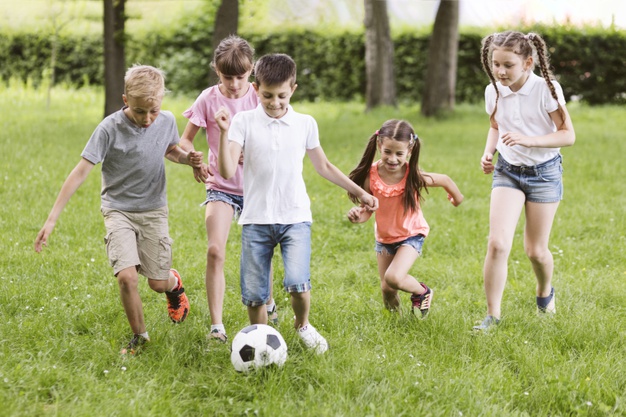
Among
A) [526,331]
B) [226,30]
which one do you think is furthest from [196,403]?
[226,30]

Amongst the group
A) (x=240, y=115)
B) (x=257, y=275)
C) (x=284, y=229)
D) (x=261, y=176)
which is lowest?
(x=257, y=275)

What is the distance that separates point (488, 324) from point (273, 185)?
1882 mm

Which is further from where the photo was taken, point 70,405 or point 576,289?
point 576,289

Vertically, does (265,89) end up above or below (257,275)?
above

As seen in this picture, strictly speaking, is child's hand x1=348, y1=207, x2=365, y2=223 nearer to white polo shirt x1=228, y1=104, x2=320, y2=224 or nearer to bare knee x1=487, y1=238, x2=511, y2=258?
white polo shirt x1=228, y1=104, x2=320, y2=224

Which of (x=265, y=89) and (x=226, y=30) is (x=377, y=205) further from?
(x=226, y=30)

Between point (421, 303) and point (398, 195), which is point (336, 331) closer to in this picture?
point (421, 303)

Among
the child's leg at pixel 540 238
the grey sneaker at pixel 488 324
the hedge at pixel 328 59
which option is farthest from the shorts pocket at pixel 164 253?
the hedge at pixel 328 59

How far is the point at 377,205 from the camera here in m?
4.78

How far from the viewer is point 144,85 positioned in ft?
14.6

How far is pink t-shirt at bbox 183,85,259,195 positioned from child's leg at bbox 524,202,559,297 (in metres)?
2.06

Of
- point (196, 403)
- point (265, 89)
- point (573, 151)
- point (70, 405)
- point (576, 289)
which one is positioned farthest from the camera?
point (573, 151)

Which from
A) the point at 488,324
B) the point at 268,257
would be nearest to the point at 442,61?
the point at 488,324

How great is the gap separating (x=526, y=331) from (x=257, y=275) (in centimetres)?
193
